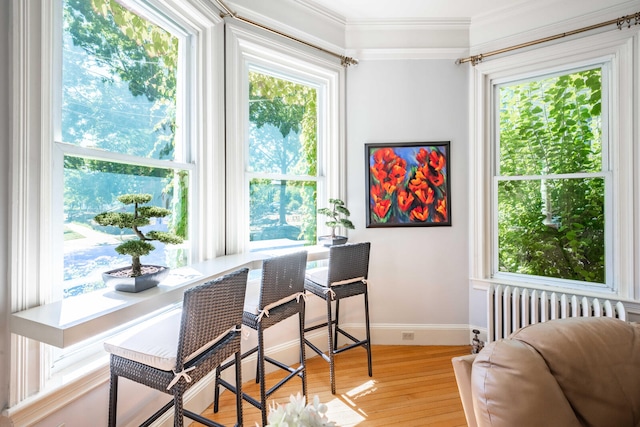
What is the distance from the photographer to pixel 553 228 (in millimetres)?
2611

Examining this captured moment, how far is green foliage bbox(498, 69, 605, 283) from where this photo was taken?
97.0 inches

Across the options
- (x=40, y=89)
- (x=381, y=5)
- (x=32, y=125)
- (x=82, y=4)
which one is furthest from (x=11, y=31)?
(x=381, y=5)

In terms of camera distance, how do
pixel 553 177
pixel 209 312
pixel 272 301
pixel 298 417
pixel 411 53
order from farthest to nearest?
pixel 411 53 → pixel 553 177 → pixel 272 301 → pixel 209 312 → pixel 298 417

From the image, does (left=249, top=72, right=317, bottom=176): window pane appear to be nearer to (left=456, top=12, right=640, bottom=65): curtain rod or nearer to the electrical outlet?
(left=456, top=12, right=640, bottom=65): curtain rod

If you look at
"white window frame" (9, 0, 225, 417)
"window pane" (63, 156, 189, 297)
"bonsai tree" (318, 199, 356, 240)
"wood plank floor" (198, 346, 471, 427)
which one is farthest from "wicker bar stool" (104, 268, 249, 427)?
"bonsai tree" (318, 199, 356, 240)

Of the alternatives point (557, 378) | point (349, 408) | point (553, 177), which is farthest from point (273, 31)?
point (349, 408)

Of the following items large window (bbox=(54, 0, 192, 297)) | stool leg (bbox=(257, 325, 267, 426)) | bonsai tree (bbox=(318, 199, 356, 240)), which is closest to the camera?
large window (bbox=(54, 0, 192, 297))

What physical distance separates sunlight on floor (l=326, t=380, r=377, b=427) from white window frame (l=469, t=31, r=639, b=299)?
4.64 feet

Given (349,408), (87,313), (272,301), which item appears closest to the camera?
(87,313)

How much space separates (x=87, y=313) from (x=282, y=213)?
1678 millimetres

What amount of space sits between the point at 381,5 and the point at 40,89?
8.31ft

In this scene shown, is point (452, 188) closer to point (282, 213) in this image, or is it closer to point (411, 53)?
point (411, 53)

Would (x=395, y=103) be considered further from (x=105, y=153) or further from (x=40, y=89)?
(x=40, y=89)

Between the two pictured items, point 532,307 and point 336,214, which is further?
point 336,214
